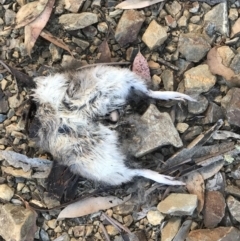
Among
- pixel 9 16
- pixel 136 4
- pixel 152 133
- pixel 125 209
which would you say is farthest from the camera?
pixel 9 16

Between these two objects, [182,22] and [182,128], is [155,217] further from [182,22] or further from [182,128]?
[182,22]

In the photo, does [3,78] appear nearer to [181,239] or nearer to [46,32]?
[46,32]

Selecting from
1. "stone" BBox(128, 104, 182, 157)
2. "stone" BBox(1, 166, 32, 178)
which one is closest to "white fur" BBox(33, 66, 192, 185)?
"stone" BBox(128, 104, 182, 157)

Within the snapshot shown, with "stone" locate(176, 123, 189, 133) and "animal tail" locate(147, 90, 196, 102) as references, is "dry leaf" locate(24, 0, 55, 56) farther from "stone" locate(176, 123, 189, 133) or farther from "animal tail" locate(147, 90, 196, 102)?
"stone" locate(176, 123, 189, 133)

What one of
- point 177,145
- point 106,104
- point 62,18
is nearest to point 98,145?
point 106,104

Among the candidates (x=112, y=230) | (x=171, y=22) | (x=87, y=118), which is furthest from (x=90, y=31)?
(x=112, y=230)

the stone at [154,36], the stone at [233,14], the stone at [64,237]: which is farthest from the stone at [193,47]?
the stone at [64,237]

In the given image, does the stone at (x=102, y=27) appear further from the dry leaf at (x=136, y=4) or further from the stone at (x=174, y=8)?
the stone at (x=174, y=8)
